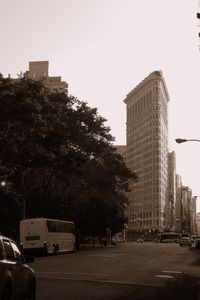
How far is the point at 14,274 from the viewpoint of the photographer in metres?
9.98

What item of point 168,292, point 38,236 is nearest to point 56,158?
point 38,236

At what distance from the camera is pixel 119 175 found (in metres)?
65.4

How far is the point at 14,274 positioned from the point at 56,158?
37.8 meters

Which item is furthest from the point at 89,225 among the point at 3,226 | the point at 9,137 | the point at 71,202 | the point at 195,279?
the point at 195,279

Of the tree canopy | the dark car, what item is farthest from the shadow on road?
the tree canopy

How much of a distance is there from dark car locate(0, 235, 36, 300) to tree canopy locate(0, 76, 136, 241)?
104 feet

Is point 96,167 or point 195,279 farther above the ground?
point 96,167

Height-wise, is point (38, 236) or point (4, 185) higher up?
point (4, 185)

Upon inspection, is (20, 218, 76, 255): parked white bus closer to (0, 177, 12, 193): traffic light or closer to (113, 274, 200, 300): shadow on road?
(0, 177, 12, 193): traffic light

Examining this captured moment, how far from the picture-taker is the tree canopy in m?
43.6

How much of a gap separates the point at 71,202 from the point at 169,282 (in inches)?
1737

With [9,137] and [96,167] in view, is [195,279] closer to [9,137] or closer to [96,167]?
[9,137]

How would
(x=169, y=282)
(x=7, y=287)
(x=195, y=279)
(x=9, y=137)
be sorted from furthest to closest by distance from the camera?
(x=9, y=137) < (x=195, y=279) < (x=169, y=282) < (x=7, y=287)

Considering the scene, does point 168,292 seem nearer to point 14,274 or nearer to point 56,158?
point 14,274
